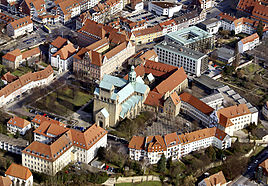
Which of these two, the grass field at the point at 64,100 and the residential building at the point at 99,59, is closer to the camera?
the grass field at the point at 64,100

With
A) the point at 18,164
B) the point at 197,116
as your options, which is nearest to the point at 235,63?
the point at 197,116

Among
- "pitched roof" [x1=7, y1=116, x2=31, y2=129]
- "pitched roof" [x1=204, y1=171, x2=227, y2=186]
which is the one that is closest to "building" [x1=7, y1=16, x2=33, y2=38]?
"pitched roof" [x1=7, y1=116, x2=31, y2=129]

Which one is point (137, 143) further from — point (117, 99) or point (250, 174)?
point (250, 174)

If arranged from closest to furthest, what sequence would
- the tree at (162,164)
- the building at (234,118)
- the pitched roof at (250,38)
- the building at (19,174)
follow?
1. the building at (19,174)
2. the tree at (162,164)
3. the building at (234,118)
4. the pitched roof at (250,38)

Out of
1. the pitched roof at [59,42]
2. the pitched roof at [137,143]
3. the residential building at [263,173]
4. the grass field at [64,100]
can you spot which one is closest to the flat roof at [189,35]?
the pitched roof at [59,42]

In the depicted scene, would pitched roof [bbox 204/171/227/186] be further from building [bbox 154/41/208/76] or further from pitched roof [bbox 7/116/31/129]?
building [bbox 154/41/208/76]

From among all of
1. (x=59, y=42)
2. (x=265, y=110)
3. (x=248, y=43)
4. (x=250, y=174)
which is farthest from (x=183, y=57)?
(x=250, y=174)

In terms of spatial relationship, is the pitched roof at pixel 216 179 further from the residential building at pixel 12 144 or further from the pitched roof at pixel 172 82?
the residential building at pixel 12 144

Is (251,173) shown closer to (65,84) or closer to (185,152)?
(185,152)
